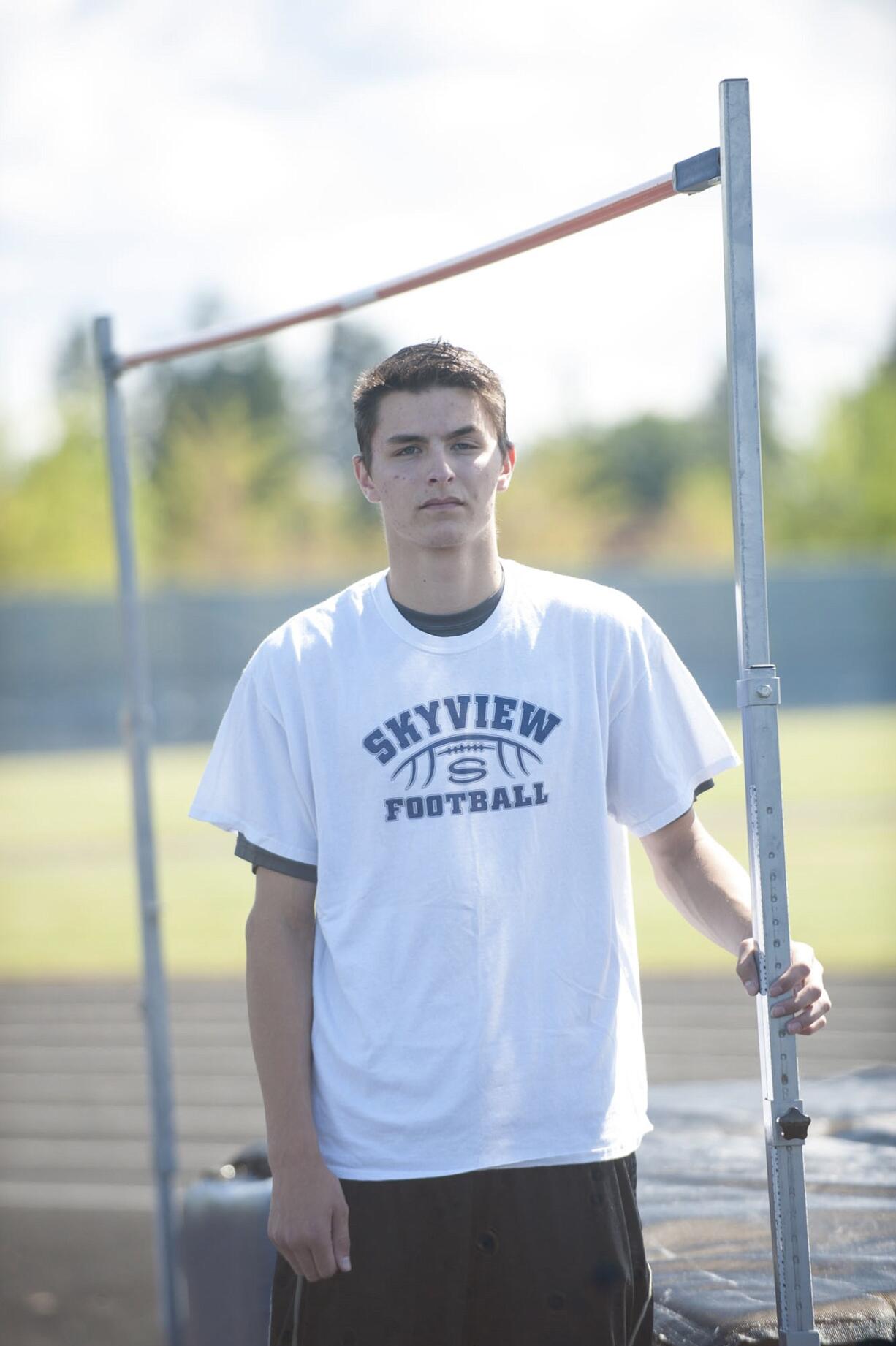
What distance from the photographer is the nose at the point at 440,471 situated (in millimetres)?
1825

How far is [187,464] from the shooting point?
4909 centimetres

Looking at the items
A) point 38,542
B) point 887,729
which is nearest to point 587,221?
point 887,729

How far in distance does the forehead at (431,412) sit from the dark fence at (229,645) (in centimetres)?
2877

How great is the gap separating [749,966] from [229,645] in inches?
1251

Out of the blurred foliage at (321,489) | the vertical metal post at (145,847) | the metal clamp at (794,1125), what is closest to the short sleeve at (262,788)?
the metal clamp at (794,1125)

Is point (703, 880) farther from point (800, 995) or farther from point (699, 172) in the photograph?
point (699, 172)

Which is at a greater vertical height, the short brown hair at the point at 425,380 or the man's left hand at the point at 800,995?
the short brown hair at the point at 425,380

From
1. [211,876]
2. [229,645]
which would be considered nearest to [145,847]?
[211,876]

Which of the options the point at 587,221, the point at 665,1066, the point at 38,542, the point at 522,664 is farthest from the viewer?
the point at 38,542

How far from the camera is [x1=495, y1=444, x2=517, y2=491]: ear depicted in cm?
195

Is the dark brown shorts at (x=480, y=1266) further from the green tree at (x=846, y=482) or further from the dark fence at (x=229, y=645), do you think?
the green tree at (x=846, y=482)

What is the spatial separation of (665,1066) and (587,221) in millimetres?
5450

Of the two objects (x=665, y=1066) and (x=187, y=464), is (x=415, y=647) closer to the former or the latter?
(x=665, y=1066)

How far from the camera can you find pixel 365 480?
1.97 meters
